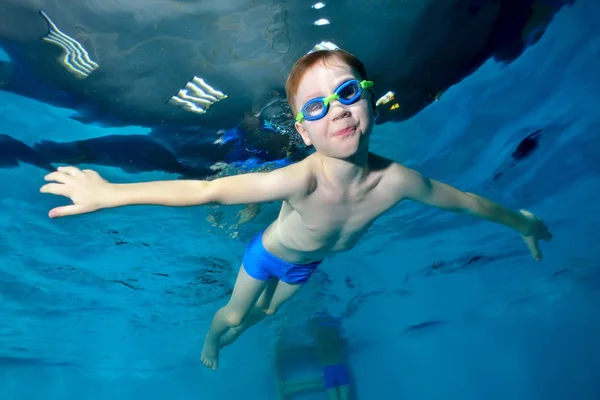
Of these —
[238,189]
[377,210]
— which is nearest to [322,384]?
[377,210]

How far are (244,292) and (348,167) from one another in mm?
4459

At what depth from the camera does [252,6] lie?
6.26m

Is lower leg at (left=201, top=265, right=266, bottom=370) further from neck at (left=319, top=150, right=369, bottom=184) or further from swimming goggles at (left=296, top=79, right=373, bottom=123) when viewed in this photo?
swimming goggles at (left=296, top=79, right=373, bottom=123)

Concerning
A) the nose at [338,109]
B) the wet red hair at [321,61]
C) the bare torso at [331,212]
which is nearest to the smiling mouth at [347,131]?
the nose at [338,109]

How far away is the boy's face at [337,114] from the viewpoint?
4.47 m

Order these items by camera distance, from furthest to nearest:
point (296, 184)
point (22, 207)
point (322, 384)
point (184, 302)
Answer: point (322, 384), point (184, 302), point (22, 207), point (296, 184)

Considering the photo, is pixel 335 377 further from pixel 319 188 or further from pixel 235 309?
pixel 319 188

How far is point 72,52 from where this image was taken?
22.0ft

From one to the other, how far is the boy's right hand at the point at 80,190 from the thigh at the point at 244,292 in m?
4.53

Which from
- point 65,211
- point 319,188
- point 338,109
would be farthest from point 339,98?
point 65,211

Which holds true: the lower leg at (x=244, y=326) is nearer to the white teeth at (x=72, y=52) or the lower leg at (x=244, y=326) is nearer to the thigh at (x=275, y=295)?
the thigh at (x=275, y=295)

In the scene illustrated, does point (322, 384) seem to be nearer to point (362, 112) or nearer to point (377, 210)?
point (377, 210)

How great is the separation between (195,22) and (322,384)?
22073 millimetres

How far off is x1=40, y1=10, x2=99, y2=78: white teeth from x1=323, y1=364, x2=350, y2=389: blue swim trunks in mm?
20212
